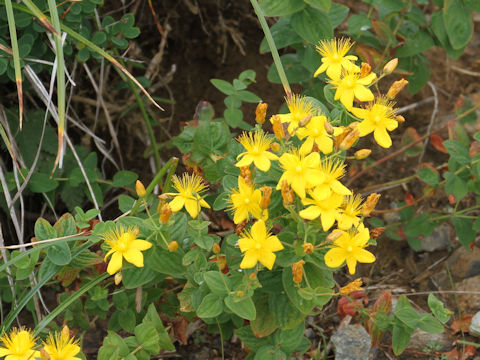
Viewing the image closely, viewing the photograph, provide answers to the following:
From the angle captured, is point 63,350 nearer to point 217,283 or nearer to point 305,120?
point 217,283

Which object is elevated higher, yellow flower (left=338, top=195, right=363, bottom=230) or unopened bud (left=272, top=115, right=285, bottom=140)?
unopened bud (left=272, top=115, right=285, bottom=140)

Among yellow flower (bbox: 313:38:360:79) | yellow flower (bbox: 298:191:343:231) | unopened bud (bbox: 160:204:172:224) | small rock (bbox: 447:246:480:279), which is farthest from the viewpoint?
small rock (bbox: 447:246:480:279)

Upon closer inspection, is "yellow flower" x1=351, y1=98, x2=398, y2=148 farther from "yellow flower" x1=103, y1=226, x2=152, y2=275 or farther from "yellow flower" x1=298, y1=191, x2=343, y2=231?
"yellow flower" x1=103, y1=226, x2=152, y2=275

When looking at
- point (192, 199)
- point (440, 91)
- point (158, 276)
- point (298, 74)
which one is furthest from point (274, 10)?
point (440, 91)

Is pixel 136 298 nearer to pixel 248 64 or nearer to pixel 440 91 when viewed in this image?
pixel 248 64

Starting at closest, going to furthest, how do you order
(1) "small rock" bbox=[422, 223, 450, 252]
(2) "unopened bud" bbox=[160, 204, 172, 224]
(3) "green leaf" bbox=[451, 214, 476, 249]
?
(2) "unopened bud" bbox=[160, 204, 172, 224], (3) "green leaf" bbox=[451, 214, 476, 249], (1) "small rock" bbox=[422, 223, 450, 252]

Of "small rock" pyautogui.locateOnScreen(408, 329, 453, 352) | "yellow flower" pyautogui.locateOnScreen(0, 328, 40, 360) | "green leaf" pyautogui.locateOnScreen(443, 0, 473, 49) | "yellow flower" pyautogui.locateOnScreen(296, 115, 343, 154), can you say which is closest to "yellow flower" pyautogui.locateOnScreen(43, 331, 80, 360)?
"yellow flower" pyautogui.locateOnScreen(0, 328, 40, 360)

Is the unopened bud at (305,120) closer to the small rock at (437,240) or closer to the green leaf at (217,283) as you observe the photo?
the green leaf at (217,283)
